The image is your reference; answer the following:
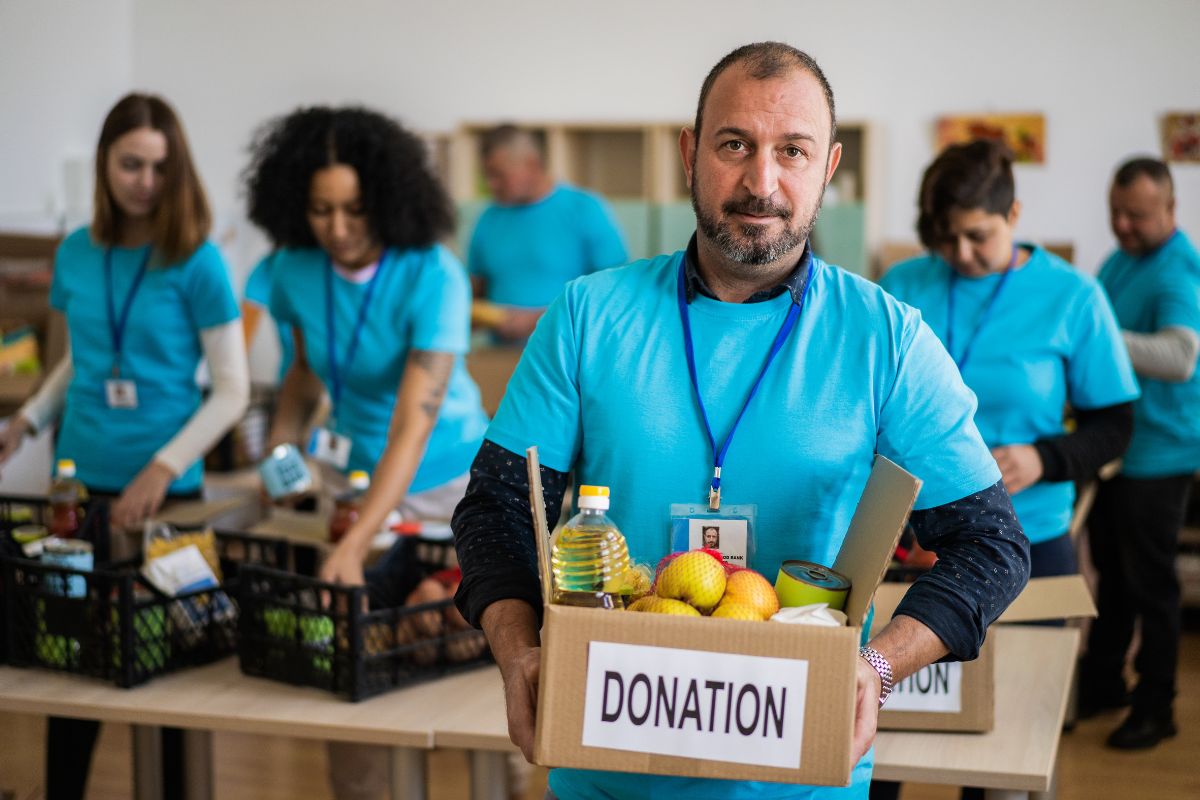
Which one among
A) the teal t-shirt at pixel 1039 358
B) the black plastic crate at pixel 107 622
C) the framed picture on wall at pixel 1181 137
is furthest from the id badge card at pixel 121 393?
the framed picture on wall at pixel 1181 137

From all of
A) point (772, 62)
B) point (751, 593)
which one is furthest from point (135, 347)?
point (751, 593)

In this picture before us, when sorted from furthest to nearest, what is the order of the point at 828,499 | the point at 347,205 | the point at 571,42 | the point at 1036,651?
the point at 571,42 < the point at 347,205 < the point at 1036,651 < the point at 828,499

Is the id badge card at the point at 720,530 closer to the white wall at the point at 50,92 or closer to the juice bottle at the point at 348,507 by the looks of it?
the juice bottle at the point at 348,507

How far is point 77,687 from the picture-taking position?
2107 mm

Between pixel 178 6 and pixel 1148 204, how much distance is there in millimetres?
5738

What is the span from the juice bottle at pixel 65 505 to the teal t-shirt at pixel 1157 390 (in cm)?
285

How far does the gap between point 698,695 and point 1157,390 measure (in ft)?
10.2

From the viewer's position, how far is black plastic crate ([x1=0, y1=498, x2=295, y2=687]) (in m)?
2.09

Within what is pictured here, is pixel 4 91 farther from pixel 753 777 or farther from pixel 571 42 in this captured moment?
pixel 753 777

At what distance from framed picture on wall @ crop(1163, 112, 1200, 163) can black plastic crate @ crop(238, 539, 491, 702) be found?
15.7ft

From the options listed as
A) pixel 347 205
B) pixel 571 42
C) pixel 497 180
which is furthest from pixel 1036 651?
pixel 571 42

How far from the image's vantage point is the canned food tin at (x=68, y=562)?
2139 mm

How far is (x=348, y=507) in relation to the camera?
2.48 m

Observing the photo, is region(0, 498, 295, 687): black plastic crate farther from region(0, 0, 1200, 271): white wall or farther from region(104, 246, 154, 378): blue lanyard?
region(0, 0, 1200, 271): white wall
